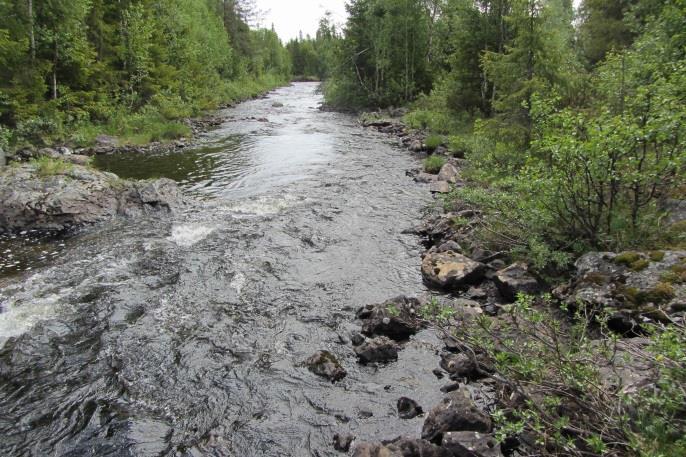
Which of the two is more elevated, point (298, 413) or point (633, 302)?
point (633, 302)

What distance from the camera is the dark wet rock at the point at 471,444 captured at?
16.7 ft

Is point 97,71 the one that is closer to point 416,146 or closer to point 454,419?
point 416,146

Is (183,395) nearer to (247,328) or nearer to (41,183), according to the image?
(247,328)

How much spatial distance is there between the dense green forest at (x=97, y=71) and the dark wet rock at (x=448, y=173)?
1896 cm

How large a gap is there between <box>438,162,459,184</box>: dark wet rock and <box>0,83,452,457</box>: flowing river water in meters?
2.35

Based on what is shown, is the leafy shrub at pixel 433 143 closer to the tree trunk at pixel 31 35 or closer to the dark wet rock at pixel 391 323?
the dark wet rock at pixel 391 323

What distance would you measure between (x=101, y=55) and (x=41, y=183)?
20.3 meters

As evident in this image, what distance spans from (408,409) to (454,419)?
0.94 m

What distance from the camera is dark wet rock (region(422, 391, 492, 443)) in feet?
18.3

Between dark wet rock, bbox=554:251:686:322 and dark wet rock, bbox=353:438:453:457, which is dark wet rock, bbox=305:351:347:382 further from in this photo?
dark wet rock, bbox=554:251:686:322

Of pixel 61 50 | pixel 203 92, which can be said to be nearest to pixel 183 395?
Answer: pixel 61 50

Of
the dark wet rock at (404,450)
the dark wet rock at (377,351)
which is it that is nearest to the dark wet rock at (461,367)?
the dark wet rock at (377,351)

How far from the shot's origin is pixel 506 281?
9156mm

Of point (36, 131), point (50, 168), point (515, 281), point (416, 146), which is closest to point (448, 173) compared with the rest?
point (416, 146)
